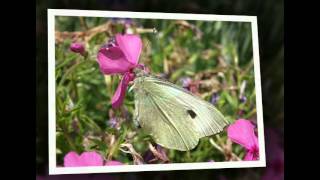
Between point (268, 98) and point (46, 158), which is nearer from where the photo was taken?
point (46, 158)

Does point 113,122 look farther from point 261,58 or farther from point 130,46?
point 261,58

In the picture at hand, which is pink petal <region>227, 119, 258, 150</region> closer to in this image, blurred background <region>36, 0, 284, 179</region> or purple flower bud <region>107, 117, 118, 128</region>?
blurred background <region>36, 0, 284, 179</region>

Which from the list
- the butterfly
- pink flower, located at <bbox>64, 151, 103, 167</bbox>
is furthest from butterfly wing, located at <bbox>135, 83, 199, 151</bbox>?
pink flower, located at <bbox>64, 151, 103, 167</bbox>

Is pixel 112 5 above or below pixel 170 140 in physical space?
above
